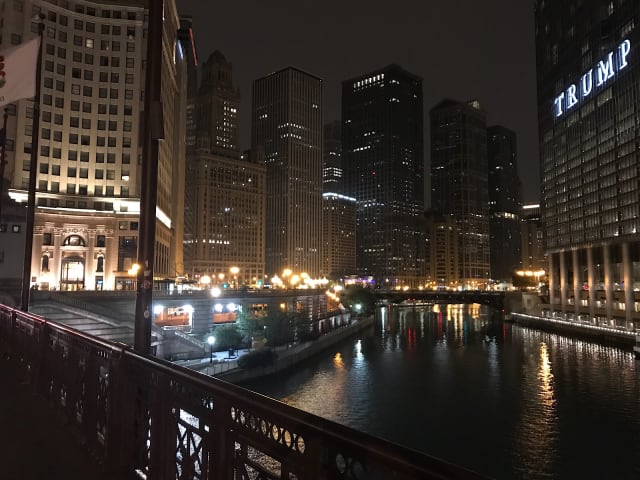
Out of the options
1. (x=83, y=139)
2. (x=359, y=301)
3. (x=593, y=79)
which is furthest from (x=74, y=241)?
(x=593, y=79)

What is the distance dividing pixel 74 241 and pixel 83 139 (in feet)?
59.1

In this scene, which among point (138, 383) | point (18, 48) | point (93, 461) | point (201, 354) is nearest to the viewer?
point (138, 383)

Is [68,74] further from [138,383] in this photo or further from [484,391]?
[138,383]

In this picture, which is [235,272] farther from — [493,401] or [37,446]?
[37,446]

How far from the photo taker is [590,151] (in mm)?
101562

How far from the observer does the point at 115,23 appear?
9138 cm

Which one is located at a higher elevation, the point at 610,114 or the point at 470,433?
the point at 610,114

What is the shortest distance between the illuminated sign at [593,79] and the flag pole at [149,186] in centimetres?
9912

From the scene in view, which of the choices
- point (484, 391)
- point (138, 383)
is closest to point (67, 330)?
point (138, 383)

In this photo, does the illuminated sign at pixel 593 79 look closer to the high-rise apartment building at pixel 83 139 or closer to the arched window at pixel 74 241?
the high-rise apartment building at pixel 83 139

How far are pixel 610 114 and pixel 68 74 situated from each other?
9725cm

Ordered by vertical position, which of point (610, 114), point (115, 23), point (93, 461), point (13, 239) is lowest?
point (93, 461)

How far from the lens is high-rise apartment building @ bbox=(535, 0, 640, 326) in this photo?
8800 centimetres

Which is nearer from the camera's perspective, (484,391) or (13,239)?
(484,391)
